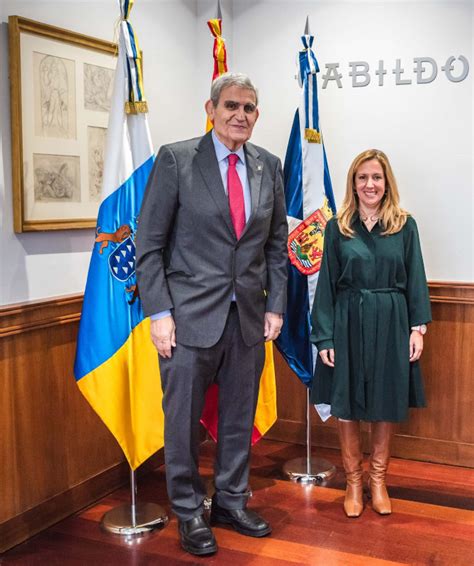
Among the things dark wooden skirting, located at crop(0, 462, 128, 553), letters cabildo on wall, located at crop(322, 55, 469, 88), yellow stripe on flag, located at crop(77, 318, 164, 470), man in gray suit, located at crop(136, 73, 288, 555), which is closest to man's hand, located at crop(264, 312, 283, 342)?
man in gray suit, located at crop(136, 73, 288, 555)

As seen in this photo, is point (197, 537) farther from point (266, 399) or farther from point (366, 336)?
point (366, 336)

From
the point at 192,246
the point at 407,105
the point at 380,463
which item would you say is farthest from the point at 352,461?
the point at 407,105

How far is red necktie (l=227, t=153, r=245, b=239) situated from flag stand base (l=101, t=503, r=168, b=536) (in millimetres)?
1156

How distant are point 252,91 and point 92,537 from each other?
1.70m

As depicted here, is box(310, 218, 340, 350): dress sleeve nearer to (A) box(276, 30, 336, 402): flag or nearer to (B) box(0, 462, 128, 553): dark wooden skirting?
(A) box(276, 30, 336, 402): flag

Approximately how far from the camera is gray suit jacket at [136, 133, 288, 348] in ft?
8.01

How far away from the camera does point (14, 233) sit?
2629 mm

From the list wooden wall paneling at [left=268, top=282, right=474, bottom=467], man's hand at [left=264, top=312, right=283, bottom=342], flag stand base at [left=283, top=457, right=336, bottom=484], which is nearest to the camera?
man's hand at [left=264, top=312, right=283, bottom=342]

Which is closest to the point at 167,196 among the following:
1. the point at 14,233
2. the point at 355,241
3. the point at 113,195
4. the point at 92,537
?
the point at 113,195

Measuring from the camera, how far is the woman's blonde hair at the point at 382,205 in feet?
9.16

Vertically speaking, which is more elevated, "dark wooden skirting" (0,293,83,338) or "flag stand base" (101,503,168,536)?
"dark wooden skirting" (0,293,83,338)

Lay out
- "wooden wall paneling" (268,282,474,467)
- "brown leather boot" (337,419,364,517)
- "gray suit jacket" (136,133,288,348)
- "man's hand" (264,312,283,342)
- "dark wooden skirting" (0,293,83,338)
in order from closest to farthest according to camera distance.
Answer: "gray suit jacket" (136,133,288,348) → "dark wooden skirting" (0,293,83,338) → "man's hand" (264,312,283,342) → "brown leather boot" (337,419,364,517) → "wooden wall paneling" (268,282,474,467)

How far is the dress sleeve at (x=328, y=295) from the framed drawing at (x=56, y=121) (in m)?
0.96

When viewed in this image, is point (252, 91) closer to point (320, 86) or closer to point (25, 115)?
point (25, 115)
